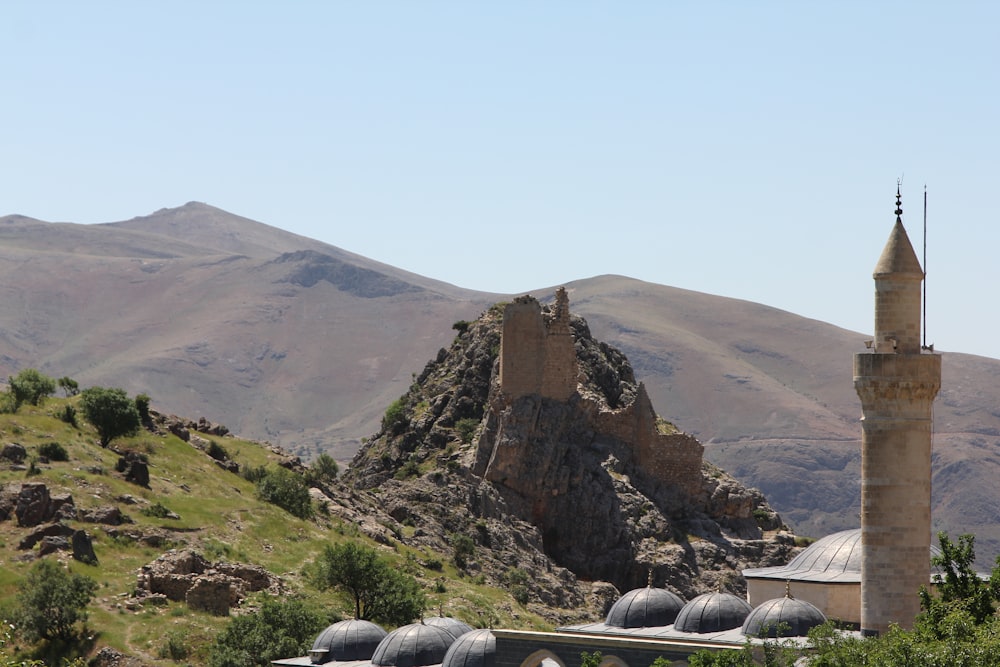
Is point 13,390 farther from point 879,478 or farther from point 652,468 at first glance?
point 879,478

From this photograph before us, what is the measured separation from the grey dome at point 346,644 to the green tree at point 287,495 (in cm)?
3149

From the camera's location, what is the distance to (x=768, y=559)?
375 feet

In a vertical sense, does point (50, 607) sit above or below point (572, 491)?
below

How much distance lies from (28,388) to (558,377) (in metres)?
32.4

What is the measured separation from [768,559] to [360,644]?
5108 centimetres

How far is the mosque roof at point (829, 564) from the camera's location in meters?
66.0

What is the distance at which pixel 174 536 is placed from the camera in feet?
294

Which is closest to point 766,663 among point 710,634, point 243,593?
point 710,634

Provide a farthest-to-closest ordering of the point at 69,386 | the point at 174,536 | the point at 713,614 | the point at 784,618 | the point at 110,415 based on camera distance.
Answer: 1. the point at 69,386
2. the point at 110,415
3. the point at 174,536
4. the point at 713,614
5. the point at 784,618

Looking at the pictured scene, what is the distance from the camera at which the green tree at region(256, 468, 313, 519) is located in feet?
330

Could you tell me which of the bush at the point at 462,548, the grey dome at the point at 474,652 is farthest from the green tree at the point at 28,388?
the grey dome at the point at 474,652

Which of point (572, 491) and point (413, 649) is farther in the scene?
point (572, 491)

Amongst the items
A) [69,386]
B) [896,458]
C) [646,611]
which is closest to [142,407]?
[69,386]

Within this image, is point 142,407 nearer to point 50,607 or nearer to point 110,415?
point 110,415
